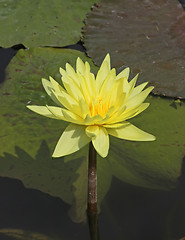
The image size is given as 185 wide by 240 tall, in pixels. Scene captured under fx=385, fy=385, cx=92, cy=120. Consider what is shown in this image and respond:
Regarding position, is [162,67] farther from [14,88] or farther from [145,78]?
[14,88]

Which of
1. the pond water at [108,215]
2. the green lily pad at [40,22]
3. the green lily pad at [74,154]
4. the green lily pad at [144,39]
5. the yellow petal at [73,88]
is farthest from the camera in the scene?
the green lily pad at [40,22]

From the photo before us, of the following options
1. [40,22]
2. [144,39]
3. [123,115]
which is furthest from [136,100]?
[40,22]

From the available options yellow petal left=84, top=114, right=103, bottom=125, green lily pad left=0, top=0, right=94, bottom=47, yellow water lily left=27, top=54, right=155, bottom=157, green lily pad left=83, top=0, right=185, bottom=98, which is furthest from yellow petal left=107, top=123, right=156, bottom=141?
green lily pad left=0, top=0, right=94, bottom=47

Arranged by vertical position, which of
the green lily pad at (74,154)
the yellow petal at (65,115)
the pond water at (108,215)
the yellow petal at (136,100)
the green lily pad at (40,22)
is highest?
the green lily pad at (40,22)

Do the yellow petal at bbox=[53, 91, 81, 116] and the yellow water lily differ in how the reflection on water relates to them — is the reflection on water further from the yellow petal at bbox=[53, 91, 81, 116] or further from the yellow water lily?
the yellow petal at bbox=[53, 91, 81, 116]

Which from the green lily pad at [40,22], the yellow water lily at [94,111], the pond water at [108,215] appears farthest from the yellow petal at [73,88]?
the green lily pad at [40,22]

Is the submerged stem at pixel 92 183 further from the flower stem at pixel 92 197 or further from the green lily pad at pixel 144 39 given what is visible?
the green lily pad at pixel 144 39

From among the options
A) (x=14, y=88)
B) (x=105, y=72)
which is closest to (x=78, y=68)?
(x=105, y=72)

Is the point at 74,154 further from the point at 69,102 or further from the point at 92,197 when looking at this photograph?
the point at 69,102
